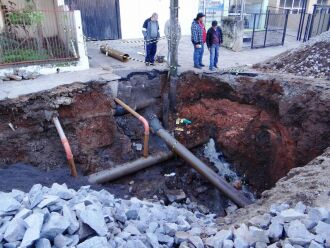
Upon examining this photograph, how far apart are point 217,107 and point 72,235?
6.04 meters

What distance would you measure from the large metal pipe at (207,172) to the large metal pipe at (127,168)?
16.8 inches

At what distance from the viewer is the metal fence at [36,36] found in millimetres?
8008

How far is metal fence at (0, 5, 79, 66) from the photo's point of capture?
8.01m

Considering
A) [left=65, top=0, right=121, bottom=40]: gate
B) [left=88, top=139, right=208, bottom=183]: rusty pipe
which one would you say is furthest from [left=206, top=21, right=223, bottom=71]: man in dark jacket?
[left=65, top=0, right=121, bottom=40]: gate

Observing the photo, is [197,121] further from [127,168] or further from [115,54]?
[115,54]

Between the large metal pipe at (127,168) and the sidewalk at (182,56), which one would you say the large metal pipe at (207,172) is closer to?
the large metal pipe at (127,168)

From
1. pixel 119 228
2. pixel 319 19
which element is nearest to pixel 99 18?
pixel 319 19

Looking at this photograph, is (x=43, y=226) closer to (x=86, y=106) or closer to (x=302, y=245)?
(x=302, y=245)

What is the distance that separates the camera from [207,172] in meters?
7.13

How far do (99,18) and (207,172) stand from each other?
8.82m

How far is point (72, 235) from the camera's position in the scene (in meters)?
3.44

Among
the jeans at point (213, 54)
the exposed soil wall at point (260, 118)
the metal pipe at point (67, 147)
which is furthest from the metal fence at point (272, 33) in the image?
the metal pipe at point (67, 147)

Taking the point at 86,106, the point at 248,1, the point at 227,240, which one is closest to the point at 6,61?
the point at 86,106

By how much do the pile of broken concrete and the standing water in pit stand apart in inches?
166
